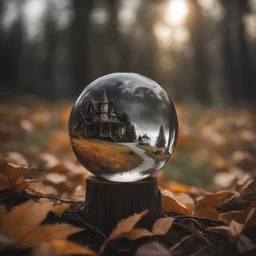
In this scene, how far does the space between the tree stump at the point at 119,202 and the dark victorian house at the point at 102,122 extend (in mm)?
259

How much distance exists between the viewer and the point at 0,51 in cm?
1786

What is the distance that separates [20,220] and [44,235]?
11 centimetres

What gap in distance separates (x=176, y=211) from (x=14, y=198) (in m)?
0.87

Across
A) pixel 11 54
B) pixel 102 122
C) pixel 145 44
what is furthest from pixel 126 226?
pixel 145 44

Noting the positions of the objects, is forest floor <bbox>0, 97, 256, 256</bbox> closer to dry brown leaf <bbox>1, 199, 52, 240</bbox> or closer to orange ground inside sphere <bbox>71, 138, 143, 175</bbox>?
dry brown leaf <bbox>1, 199, 52, 240</bbox>

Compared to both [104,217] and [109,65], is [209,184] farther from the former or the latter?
[109,65]

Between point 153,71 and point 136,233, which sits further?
point 153,71

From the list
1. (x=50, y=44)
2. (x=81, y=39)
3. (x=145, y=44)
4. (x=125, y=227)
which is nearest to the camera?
(x=125, y=227)

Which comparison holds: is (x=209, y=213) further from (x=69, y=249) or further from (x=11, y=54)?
(x=11, y=54)

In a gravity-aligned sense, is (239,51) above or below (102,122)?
above

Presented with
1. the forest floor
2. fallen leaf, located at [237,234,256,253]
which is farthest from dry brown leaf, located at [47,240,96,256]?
fallen leaf, located at [237,234,256,253]

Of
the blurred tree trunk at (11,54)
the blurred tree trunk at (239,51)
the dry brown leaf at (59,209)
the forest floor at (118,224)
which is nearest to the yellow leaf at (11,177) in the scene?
the forest floor at (118,224)

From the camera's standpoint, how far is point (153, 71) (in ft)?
91.1

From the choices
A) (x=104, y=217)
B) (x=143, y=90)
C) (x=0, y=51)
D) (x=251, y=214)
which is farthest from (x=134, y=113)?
(x=0, y=51)
